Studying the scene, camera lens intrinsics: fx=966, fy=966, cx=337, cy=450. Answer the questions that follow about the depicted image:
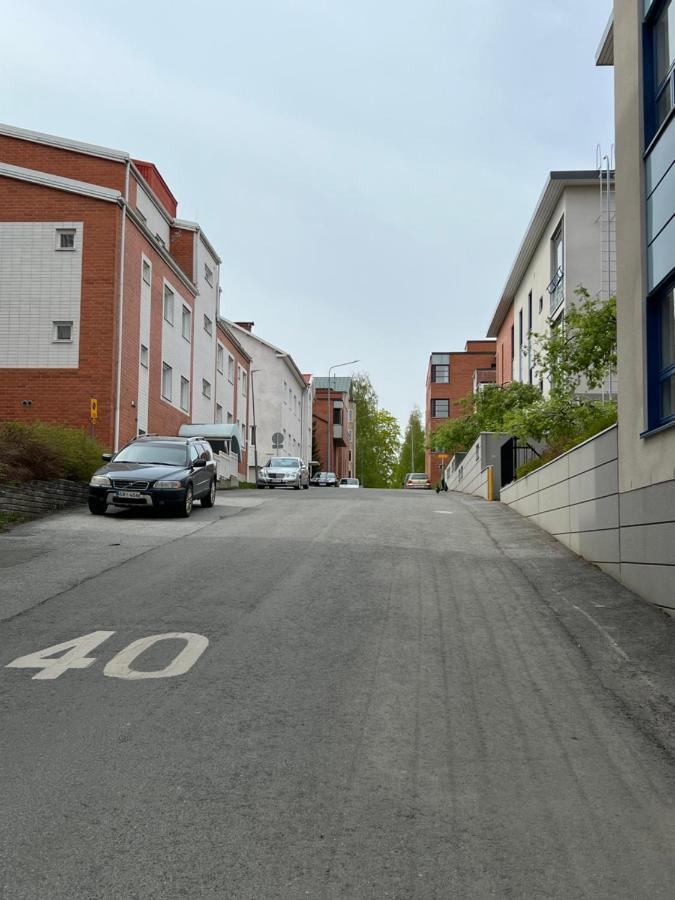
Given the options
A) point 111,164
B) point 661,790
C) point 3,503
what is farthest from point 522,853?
point 111,164

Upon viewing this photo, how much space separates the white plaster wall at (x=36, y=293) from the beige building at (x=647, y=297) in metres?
20.9

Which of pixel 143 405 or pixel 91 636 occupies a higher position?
pixel 143 405

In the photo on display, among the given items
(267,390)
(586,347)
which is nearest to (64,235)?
(586,347)

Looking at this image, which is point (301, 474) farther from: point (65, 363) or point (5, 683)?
point (5, 683)

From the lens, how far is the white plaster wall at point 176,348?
34.9 metres

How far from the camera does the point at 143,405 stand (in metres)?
31.6

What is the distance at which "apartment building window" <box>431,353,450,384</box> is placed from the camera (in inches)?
3430

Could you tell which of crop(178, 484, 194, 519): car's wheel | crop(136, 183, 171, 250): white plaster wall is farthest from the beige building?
crop(136, 183, 171, 250): white plaster wall

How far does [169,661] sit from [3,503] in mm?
10739

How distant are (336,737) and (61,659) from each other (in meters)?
2.68

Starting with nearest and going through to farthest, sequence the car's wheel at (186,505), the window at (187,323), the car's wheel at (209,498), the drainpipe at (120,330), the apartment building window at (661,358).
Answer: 1. the apartment building window at (661,358)
2. the car's wheel at (186,505)
3. the car's wheel at (209,498)
4. the drainpipe at (120,330)
5. the window at (187,323)

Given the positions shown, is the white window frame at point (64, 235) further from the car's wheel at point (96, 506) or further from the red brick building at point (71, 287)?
the car's wheel at point (96, 506)

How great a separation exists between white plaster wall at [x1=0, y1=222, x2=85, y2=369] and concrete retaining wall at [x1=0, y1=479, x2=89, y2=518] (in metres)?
9.71

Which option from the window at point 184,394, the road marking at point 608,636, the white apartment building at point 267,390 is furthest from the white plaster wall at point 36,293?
the white apartment building at point 267,390
